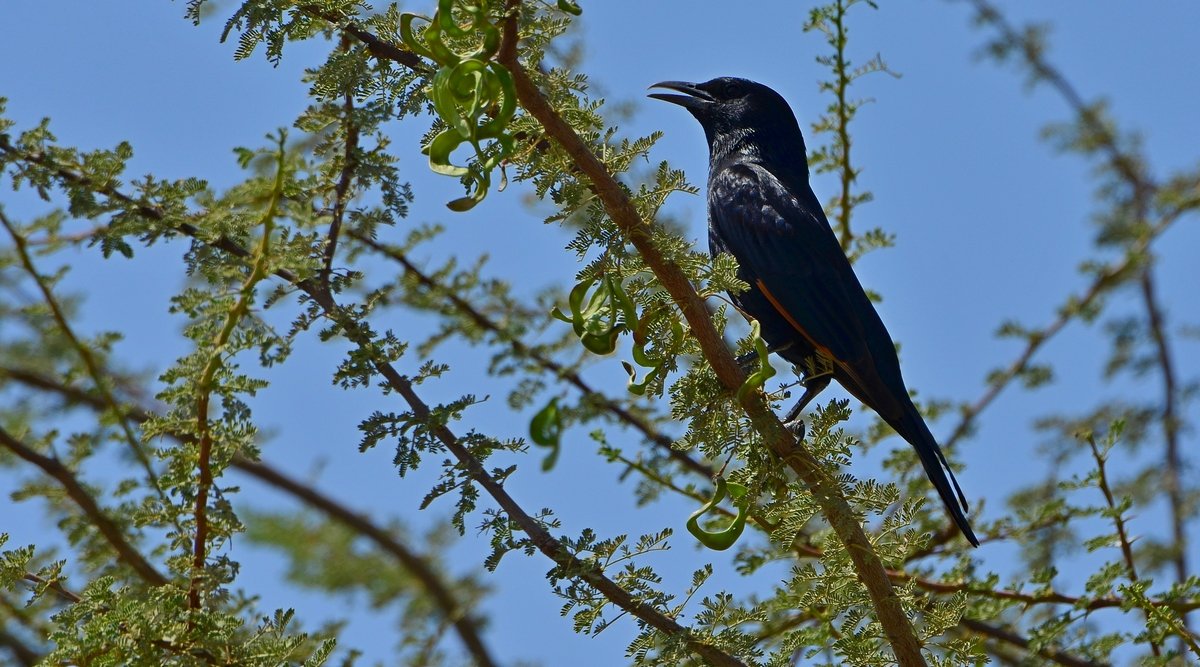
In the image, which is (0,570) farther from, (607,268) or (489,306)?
(489,306)

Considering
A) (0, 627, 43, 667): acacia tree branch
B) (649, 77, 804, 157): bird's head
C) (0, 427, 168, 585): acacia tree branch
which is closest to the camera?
(0, 427, 168, 585): acacia tree branch

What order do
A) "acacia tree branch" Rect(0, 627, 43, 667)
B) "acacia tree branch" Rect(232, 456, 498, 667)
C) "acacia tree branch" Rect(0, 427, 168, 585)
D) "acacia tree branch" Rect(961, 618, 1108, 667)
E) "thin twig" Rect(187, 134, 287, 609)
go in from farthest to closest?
"acacia tree branch" Rect(232, 456, 498, 667)
"acacia tree branch" Rect(0, 627, 43, 667)
"acacia tree branch" Rect(961, 618, 1108, 667)
"acacia tree branch" Rect(0, 427, 168, 585)
"thin twig" Rect(187, 134, 287, 609)

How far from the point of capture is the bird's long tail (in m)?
3.51

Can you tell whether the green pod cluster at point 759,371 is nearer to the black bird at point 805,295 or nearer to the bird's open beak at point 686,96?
the black bird at point 805,295

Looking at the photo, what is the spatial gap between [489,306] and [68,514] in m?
1.29

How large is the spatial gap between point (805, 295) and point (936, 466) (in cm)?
76

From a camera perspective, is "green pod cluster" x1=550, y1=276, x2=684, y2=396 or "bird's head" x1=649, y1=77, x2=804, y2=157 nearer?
"green pod cluster" x1=550, y1=276, x2=684, y2=396

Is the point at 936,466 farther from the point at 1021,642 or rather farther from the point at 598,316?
the point at 598,316

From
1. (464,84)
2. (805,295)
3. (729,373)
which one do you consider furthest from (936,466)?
(464,84)

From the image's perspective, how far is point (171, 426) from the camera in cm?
255

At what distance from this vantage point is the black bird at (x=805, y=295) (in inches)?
147

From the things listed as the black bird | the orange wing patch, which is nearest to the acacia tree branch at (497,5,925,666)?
the black bird

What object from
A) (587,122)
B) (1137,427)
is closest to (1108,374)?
(1137,427)

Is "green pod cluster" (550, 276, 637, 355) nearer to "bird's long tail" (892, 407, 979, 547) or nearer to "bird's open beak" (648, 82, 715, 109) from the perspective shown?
"bird's long tail" (892, 407, 979, 547)
